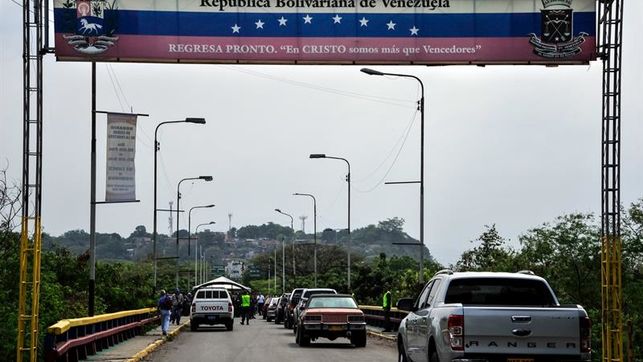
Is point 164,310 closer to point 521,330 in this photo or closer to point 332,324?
point 332,324

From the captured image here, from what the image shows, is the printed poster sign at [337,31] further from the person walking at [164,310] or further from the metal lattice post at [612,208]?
the person walking at [164,310]

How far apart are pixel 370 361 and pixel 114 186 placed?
856cm

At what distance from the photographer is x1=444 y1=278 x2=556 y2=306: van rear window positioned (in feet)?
53.9

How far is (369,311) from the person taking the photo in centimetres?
4750

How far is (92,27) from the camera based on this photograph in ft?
75.2

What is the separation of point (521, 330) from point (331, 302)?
19107 millimetres

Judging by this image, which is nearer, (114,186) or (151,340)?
(114,186)

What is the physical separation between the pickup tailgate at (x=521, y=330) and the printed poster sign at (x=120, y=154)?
15969mm

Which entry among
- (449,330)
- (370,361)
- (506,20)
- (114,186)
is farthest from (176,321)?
(449,330)

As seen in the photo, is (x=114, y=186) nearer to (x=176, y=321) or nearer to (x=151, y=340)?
(x=151, y=340)

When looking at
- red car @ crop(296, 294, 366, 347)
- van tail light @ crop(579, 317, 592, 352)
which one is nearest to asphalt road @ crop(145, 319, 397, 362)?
red car @ crop(296, 294, 366, 347)

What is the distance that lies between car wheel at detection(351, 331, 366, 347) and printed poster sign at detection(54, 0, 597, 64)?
1143 centimetres

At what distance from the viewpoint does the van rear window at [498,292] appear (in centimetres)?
1644

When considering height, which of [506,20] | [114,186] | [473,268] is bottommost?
[473,268]
